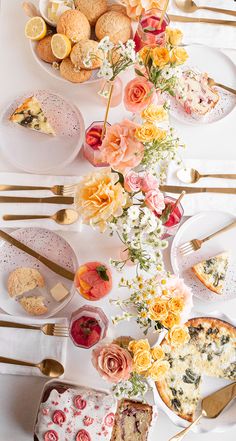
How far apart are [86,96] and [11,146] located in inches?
11.0

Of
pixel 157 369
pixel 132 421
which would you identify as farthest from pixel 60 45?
pixel 132 421

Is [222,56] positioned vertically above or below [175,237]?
above

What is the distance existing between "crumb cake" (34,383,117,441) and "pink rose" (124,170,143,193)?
1.83ft

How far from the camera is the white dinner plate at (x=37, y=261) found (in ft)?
5.17

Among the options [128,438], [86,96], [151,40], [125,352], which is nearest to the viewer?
[125,352]

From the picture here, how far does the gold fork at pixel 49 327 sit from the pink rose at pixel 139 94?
0.64 meters

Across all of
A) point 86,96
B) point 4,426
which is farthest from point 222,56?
point 4,426

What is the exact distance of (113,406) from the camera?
145cm

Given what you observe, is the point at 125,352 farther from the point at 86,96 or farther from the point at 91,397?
the point at 86,96

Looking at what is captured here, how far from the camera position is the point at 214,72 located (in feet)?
5.83

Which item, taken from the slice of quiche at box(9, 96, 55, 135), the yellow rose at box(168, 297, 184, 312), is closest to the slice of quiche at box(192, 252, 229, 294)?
the yellow rose at box(168, 297, 184, 312)

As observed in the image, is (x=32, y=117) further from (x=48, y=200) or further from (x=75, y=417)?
(x=75, y=417)

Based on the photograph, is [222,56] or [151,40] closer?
[151,40]

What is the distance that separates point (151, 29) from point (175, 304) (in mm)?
820
